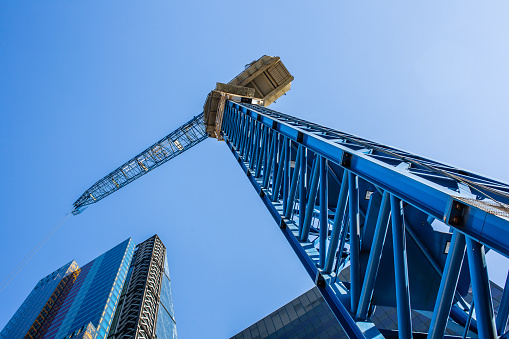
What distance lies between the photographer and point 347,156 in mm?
5691

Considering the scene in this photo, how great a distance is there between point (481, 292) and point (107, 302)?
7602 cm

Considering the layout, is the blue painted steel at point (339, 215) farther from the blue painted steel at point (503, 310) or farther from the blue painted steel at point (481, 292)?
the blue painted steel at point (481, 292)

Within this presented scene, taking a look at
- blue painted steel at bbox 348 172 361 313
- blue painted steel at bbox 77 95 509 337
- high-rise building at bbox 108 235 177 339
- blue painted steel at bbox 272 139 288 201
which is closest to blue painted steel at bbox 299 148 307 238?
blue painted steel at bbox 77 95 509 337

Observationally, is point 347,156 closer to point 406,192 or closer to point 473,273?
point 406,192

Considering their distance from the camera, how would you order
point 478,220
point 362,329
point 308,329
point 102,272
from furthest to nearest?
1. point 102,272
2. point 308,329
3. point 362,329
4. point 478,220

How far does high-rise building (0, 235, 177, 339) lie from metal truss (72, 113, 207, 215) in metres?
23.3

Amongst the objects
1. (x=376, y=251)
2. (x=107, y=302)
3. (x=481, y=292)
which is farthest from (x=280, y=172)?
(x=107, y=302)

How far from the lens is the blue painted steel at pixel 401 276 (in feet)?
13.1

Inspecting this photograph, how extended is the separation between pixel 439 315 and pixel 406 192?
52.6 inches

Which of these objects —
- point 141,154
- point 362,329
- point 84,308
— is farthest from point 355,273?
point 84,308

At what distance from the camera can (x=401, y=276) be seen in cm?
411

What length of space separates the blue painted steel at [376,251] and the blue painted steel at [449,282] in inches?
51.5

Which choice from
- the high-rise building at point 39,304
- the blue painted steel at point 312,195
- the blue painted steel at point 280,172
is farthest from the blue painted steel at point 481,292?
the high-rise building at point 39,304

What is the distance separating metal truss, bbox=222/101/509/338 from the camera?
9.89ft
